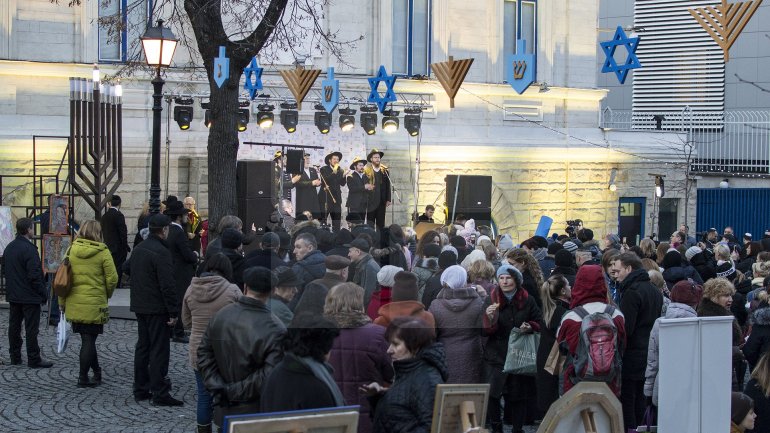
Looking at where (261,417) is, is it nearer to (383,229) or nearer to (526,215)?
(383,229)

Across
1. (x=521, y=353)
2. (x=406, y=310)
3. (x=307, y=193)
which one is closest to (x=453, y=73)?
(x=307, y=193)

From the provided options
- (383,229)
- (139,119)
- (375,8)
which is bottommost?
(383,229)

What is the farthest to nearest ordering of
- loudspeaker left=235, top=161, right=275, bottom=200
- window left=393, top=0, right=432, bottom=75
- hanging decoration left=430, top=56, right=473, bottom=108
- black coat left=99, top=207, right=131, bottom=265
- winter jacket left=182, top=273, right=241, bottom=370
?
window left=393, top=0, right=432, bottom=75, hanging decoration left=430, top=56, right=473, bottom=108, loudspeaker left=235, top=161, right=275, bottom=200, black coat left=99, top=207, right=131, bottom=265, winter jacket left=182, top=273, right=241, bottom=370

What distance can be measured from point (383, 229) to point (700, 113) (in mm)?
25309

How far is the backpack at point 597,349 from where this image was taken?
9117 millimetres

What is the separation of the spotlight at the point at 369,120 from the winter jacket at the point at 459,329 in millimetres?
14093

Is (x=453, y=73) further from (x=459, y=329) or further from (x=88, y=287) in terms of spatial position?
(x=459, y=329)

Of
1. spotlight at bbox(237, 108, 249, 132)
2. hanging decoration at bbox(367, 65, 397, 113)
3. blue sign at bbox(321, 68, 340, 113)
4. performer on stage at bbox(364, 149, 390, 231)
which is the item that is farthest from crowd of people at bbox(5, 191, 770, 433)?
hanging decoration at bbox(367, 65, 397, 113)

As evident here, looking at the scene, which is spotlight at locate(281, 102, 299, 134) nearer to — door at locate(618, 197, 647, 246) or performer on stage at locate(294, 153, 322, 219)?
performer on stage at locate(294, 153, 322, 219)

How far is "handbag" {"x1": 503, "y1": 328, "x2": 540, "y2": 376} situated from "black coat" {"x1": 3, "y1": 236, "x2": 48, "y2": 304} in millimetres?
5750

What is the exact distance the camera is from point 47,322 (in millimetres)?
15953

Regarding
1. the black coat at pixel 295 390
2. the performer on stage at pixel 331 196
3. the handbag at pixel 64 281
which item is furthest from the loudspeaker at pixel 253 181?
the black coat at pixel 295 390

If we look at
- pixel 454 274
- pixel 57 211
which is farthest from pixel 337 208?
pixel 57 211

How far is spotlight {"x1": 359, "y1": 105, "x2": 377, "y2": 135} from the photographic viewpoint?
2388 cm
